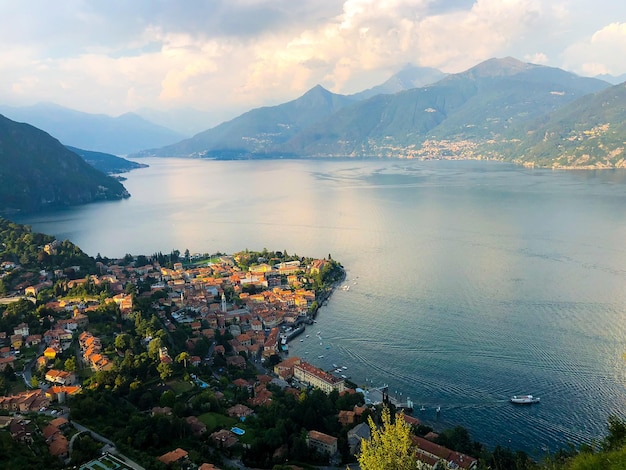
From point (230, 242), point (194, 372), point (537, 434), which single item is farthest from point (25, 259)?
point (537, 434)

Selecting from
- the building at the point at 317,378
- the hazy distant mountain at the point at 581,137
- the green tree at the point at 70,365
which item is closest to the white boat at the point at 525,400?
the building at the point at 317,378

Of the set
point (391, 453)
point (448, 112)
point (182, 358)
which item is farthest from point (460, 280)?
point (448, 112)

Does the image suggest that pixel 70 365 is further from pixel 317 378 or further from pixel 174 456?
pixel 317 378

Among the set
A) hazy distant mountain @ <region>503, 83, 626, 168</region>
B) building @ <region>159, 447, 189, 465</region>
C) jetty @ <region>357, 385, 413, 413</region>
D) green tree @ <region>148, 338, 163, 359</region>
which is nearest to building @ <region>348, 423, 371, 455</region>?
jetty @ <region>357, 385, 413, 413</region>

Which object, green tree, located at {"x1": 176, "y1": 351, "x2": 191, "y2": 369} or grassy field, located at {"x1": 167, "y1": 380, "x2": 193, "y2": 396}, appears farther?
green tree, located at {"x1": 176, "y1": 351, "x2": 191, "y2": 369}

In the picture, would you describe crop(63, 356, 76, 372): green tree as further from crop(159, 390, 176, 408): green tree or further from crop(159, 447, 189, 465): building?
crop(159, 447, 189, 465): building

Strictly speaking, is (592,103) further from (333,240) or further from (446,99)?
(333,240)
